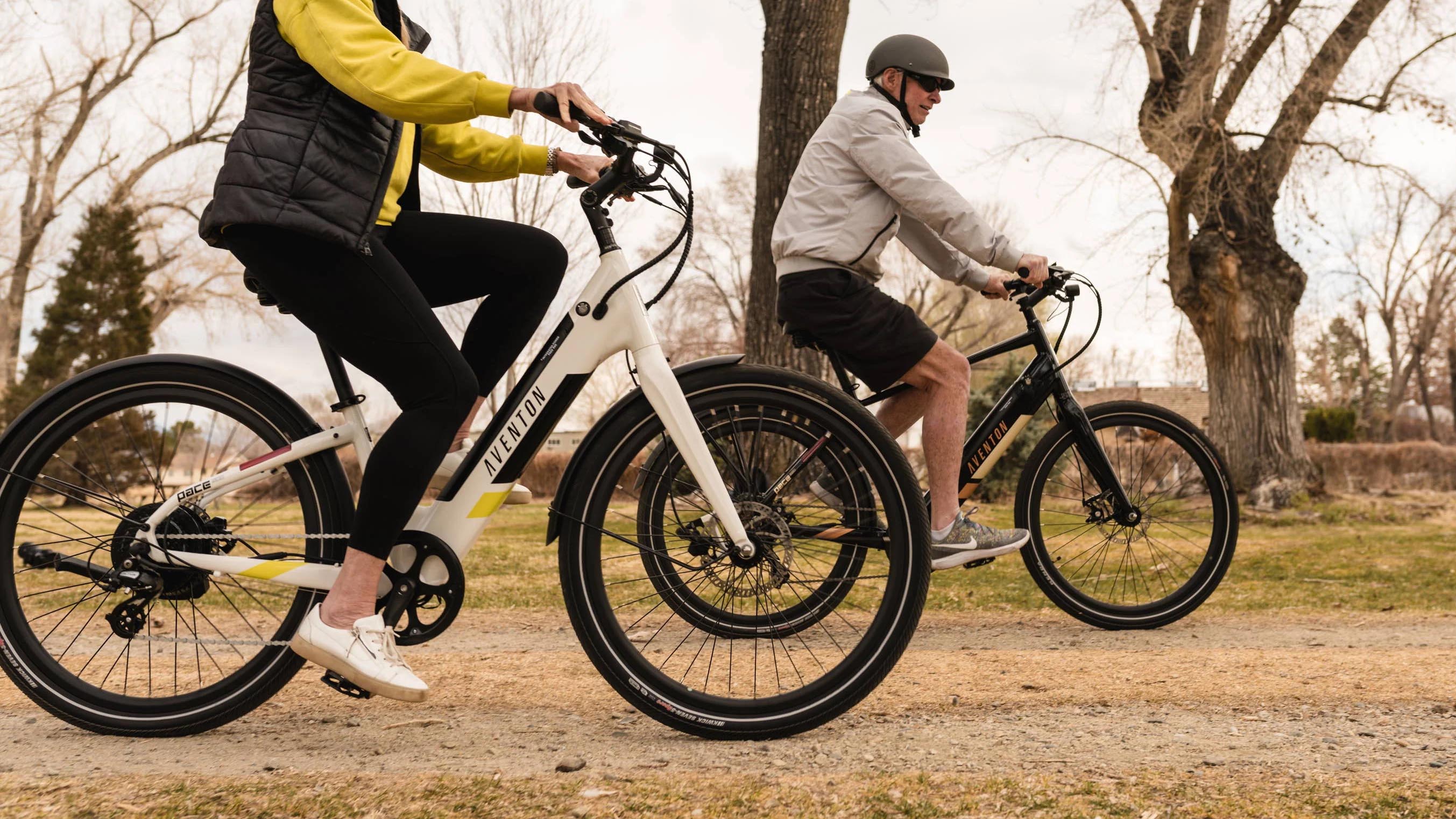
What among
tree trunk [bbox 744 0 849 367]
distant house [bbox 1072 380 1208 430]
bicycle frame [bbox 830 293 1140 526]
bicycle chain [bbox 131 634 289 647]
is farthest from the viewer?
distant house [bbox 1072 380 1208 430]

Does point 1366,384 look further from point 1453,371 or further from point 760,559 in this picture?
point 760,559

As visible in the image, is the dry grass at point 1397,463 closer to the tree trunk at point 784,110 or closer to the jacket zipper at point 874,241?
the tree trunk at point 784,110

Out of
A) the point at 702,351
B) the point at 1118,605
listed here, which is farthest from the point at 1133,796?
the point at 702,351

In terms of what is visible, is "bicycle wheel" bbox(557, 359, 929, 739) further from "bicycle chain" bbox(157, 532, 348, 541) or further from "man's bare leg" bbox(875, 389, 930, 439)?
"man's bare leg" bbox(875, 389, 930, 439)

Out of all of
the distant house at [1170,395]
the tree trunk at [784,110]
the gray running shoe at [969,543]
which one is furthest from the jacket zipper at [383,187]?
the distant house at [1170,395]

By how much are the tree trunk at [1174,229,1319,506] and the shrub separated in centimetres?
2446

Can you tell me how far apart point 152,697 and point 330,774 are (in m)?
0.80

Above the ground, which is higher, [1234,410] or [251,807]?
[1234,410]

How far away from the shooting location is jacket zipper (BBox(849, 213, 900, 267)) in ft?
13.5

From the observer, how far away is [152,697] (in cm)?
303


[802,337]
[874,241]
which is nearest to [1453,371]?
[874,241]

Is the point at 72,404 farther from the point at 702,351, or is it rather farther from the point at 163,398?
Answer: the point at 702,351

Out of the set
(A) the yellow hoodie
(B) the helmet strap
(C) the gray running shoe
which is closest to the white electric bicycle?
(A) the yellow hoodie

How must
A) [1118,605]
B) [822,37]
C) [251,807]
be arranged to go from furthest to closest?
[822,37]
[1118,605]
[251,807]
